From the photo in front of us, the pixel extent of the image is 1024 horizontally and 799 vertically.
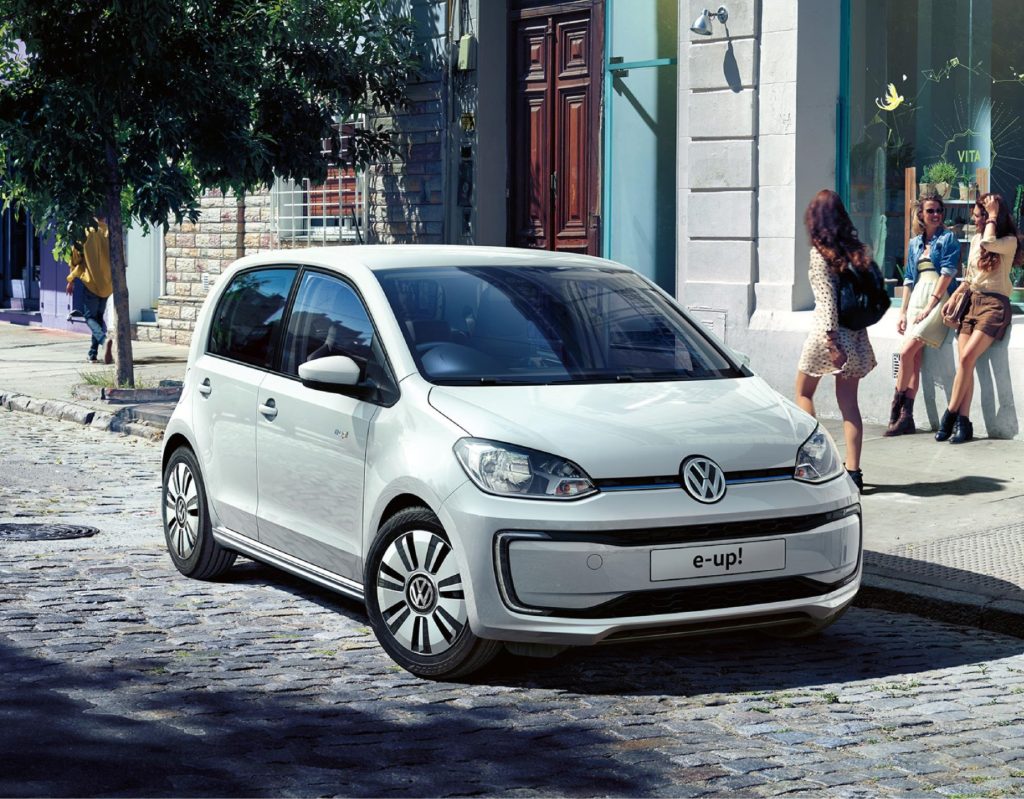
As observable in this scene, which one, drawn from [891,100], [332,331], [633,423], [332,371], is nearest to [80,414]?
[891,100]

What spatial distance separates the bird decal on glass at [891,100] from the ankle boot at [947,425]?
3.17 meters

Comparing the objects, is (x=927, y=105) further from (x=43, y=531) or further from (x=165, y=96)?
(x=43, y=531)

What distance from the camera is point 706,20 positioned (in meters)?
14.6

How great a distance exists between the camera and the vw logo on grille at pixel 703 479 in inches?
233

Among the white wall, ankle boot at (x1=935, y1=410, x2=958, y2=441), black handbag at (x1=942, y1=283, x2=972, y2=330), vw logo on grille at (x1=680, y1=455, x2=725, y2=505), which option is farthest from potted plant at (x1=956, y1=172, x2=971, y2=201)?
the white wall

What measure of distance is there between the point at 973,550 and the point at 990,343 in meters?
4.14

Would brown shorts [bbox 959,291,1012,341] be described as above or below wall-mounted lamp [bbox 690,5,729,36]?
below

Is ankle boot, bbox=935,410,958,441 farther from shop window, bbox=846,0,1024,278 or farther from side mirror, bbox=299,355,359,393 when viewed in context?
side mirror, bbox=299,355,359,393

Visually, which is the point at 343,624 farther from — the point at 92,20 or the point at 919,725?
the point at 92,20

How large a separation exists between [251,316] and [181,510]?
3.47 feet

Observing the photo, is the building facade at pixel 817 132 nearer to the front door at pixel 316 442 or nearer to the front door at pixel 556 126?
the front door at pixel 556 126

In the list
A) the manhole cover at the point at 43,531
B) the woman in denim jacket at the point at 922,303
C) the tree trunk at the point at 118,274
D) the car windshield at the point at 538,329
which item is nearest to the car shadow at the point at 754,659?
the car windshield at the point at 538,329

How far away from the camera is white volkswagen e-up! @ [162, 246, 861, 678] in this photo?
5.82 metres

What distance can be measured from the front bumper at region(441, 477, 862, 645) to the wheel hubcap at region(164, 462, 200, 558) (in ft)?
7.78
